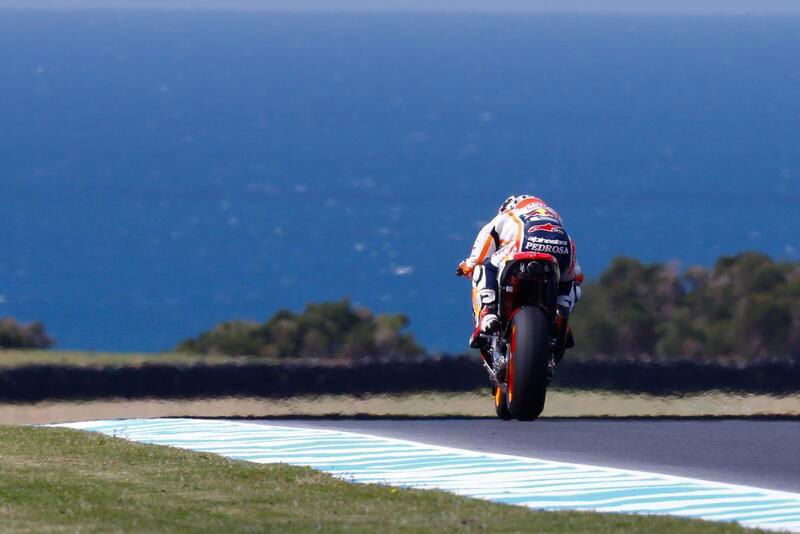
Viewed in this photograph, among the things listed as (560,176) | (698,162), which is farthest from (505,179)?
(698,162)

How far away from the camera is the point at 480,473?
2478 cm

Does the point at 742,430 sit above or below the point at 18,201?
below

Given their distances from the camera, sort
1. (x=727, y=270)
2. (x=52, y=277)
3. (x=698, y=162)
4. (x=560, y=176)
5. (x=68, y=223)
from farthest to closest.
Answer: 1. (x=698, y=162)
2. (x=560, y=176)
3. (x=68, y=223)
4. (x=52, y=277)
5. (x=727, y=270)

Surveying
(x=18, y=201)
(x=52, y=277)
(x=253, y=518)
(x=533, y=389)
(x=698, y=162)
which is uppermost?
(x=698, y=162)

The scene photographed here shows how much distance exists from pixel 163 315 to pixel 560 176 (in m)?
77.5

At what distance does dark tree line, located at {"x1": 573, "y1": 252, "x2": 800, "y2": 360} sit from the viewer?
34500 millimetres

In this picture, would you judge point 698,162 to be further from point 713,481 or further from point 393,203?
point 713,481

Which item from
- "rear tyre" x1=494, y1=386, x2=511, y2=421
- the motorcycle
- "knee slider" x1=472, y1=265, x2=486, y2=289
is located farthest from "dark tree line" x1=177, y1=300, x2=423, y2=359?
the motorcycle

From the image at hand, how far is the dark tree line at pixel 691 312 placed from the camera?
3450cm

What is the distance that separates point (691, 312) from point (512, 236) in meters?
21.0

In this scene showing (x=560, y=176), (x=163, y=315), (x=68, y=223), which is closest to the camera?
(x=163, y=315)

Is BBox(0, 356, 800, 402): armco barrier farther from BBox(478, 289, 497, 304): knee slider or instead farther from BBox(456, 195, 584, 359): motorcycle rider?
BBox(478, 289, 497, 304): knee slider

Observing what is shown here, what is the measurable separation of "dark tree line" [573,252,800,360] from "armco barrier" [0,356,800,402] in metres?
2.12

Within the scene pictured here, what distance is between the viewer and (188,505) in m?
21.5
